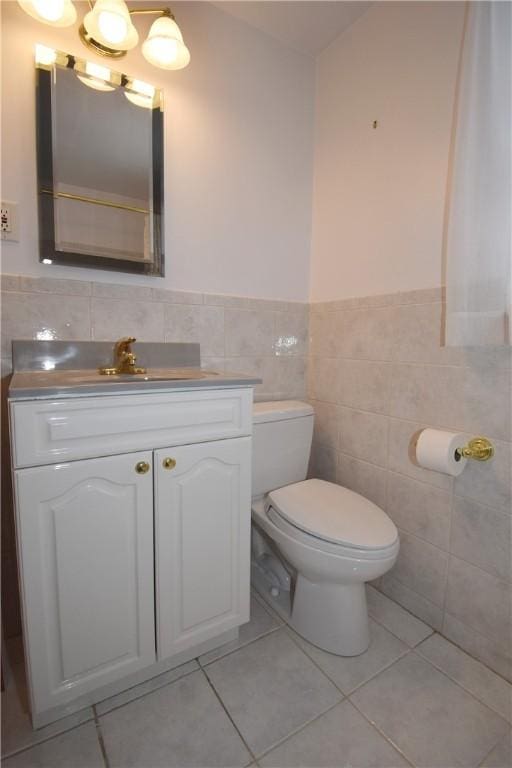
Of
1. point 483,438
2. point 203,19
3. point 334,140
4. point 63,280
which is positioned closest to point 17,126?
point 63,280

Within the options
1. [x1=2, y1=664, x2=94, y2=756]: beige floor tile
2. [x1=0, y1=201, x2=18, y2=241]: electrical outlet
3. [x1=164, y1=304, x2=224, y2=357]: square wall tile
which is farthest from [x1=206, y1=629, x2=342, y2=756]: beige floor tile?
[x1=0, y1=201, x2=18, y2=241]: electrical outlet

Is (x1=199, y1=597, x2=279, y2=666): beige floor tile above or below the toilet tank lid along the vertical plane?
below

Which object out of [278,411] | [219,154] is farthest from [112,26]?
[278,411]

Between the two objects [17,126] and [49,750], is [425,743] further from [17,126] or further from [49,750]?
[17,126]

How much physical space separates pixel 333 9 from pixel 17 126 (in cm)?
126

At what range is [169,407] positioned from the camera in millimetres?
996

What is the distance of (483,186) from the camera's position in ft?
3.30

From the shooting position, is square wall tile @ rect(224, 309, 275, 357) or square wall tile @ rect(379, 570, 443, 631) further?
square wall tile @ rect(224, 309, 275, 357)

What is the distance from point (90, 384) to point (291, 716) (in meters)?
1.03

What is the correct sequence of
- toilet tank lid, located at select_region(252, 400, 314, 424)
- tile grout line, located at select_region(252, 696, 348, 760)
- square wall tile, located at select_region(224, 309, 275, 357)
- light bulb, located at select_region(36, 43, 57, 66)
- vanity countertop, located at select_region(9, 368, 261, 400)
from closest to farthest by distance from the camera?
vanity countertop, located at select_region(9, 368, 261, 400) < tile grout line, located at select_region(252, 696, 348, 760) < light bulb, located at select_region(36, 43, 57, 66) < toilet tank lid, located at select_region(252, 400, 314, 424) < square wall tile, located at select_region(224, 309, 275, 357)

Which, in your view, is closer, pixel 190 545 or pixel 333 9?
pixel 190 545

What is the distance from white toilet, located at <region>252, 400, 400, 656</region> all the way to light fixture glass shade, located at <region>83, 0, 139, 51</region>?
1281mm

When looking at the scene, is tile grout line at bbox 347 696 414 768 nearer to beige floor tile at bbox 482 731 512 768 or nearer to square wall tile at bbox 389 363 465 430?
beige floor tile at bbox 482 731 512 768

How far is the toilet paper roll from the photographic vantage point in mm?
1123
